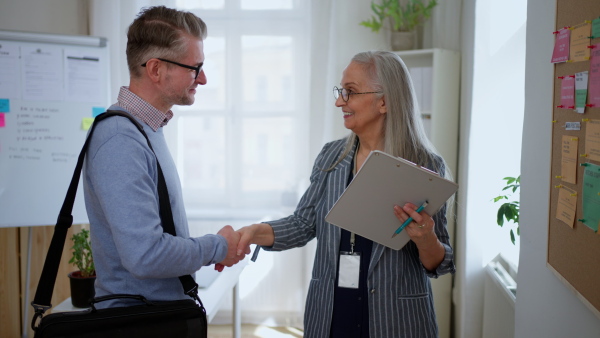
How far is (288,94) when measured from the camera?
4.35 meters

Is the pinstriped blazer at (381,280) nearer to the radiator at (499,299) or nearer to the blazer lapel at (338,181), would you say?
the blazer lapel at (338,181)

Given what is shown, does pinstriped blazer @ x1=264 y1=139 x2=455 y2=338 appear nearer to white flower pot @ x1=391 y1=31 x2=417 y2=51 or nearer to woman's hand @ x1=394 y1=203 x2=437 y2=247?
woman's hand @ x1=394 y1=203 x2=437 y2=247

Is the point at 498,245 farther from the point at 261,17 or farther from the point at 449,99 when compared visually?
the point at 261,17

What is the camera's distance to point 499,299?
2.80 metres

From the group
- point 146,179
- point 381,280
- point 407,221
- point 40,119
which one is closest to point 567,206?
point 407,221

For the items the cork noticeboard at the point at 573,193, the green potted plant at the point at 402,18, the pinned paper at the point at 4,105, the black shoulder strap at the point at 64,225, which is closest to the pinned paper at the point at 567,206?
the cork noticeboard at the point at 573,193

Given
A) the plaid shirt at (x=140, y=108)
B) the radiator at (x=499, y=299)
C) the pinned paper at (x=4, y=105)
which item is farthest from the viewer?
the pinned paper at (x=4, y=105)

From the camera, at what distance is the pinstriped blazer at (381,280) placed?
170 centimetres

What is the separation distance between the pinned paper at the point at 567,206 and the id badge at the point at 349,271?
0.59m

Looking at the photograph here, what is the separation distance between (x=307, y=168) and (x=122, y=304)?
9.27ft

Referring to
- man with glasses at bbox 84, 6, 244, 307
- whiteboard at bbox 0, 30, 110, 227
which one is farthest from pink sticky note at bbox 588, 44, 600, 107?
whiteboard at bbox 0, 30, 110, 227

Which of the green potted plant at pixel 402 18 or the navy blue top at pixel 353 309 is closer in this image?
the navy blue top at pixel 353 309

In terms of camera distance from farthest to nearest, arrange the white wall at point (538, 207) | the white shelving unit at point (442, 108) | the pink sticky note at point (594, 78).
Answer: the white shelving unit at point (442, 108)
the white wall at point (538, 207)
the pink sticky note at point (594, 78)

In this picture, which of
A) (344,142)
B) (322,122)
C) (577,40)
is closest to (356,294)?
(344,142)
